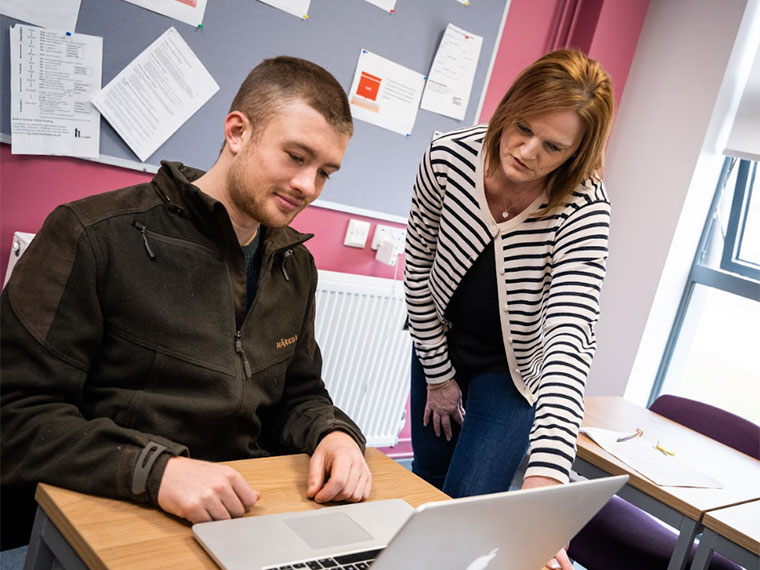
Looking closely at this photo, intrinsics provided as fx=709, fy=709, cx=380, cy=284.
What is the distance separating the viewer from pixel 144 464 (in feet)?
2.84

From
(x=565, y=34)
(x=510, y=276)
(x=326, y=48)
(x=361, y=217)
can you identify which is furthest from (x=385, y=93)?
(x=510, y=276)

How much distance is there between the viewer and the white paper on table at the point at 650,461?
5.95 feet

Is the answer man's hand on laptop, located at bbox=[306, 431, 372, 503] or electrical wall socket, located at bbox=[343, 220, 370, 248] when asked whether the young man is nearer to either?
man's hand on laptop, located at bbox=[306, 431, 372, 503]

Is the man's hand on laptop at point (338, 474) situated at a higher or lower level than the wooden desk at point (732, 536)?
higher

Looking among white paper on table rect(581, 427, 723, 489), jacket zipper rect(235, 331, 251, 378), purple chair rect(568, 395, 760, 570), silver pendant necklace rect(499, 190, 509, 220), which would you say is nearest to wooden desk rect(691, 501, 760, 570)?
white paper on table rect(581, 427, 723, 489)

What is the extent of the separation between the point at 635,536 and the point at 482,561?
1487mm

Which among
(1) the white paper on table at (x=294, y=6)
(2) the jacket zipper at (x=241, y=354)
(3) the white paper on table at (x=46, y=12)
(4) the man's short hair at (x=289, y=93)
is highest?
(1) the white paper on table at (x=294, y=6)

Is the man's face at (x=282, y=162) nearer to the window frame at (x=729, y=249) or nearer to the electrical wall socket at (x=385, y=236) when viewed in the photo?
the electrical wall socket at (x=385, y=236)

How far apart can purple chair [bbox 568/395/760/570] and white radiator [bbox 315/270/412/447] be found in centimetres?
105

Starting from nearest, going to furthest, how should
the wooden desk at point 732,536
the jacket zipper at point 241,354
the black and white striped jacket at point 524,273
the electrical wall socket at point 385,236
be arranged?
the jacket zipper at point 241,354 < the black and white striped jacket at point 524,273 < the wooden desk at point 732,536 < the electrical wall socket at point 385,236

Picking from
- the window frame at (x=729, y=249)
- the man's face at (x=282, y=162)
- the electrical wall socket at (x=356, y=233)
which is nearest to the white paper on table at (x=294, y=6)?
the electrical wall socket at (x=356, y=233)

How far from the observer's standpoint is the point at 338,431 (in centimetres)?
118

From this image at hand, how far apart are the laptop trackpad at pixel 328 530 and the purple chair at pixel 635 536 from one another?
133 cm

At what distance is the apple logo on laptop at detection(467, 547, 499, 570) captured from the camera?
767 mm
